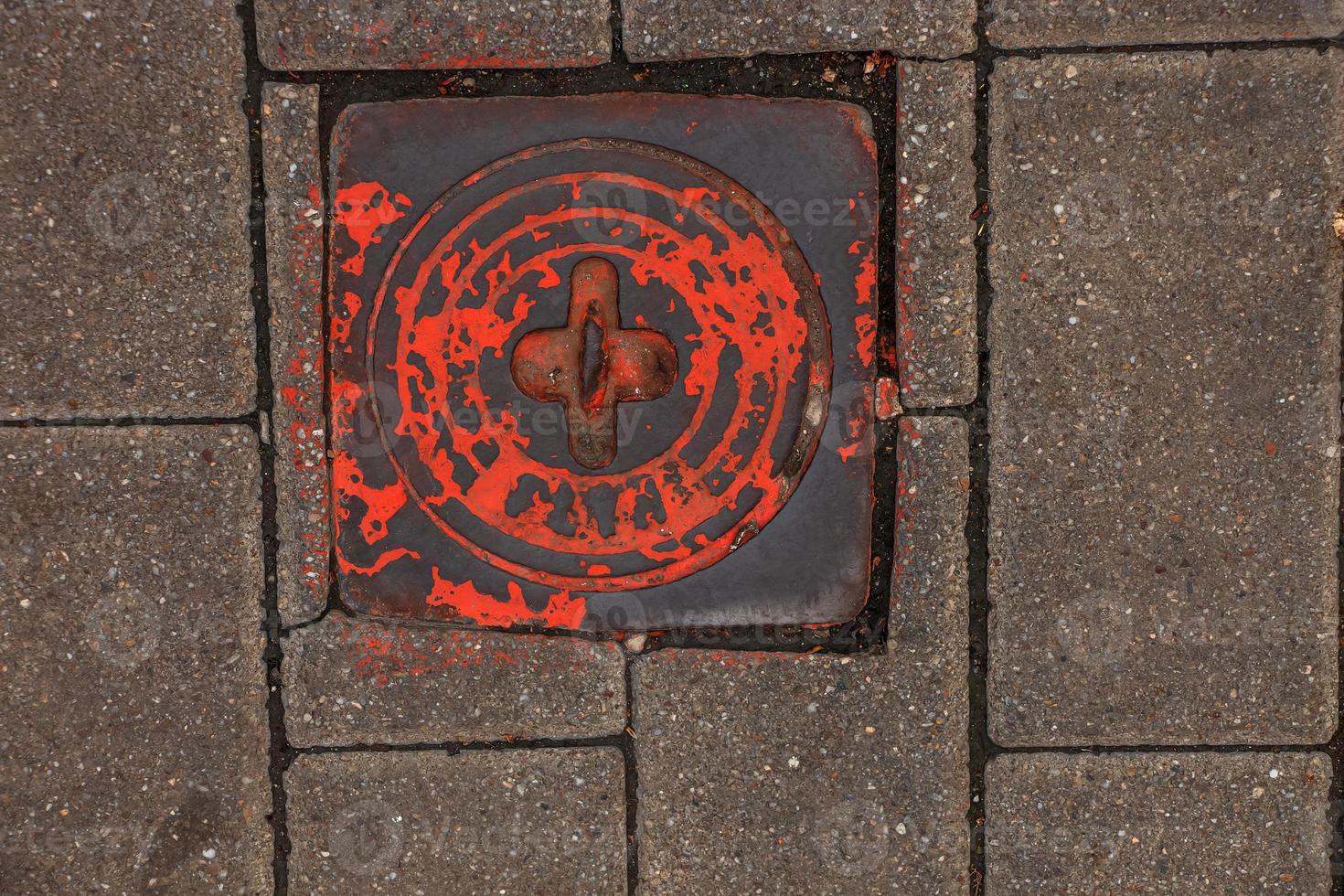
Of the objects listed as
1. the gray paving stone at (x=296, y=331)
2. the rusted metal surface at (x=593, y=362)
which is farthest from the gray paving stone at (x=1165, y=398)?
the gray paving stone at (x=296, y=331)

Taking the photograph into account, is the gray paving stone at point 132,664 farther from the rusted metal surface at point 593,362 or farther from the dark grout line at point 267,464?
the rusted metal surface at point 593,362

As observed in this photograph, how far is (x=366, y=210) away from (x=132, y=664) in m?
1.13

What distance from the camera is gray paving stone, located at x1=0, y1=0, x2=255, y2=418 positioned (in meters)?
1.69

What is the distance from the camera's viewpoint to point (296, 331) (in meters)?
1.72

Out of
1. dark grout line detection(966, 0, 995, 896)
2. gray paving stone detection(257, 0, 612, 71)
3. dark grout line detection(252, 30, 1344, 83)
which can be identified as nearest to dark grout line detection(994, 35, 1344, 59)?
dark grout line detection(252, 30, 1344, 83)

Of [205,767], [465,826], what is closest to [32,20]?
[205,767]

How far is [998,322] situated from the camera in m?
1.72

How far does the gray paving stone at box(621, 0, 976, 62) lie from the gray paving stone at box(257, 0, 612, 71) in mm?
102

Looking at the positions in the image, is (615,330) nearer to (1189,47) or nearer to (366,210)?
(366,210)

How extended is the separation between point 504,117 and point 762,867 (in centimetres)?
174

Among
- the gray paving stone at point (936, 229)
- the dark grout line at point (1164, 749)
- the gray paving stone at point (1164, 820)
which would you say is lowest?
the gray paving stone at point (1164, 820)

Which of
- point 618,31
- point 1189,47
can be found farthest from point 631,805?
point 1189,47

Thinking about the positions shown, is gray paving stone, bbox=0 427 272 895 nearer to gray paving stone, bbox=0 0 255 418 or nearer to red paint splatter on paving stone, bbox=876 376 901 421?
gray paving stone, bbox=0 0 255 418

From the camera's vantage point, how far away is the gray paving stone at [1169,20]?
167 centimetres
